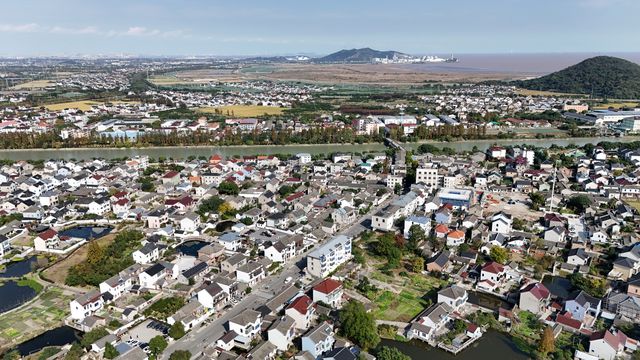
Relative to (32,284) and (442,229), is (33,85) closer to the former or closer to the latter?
(32,284)

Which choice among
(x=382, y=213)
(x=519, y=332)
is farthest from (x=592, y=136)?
(x=519, y=332)

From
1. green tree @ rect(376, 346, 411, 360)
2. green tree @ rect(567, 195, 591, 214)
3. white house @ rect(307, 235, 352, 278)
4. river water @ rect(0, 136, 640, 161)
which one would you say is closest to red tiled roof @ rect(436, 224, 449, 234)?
white house @ rect(307, 235, 352, 278)

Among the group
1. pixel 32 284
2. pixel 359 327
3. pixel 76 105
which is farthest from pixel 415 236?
pixel 76 105

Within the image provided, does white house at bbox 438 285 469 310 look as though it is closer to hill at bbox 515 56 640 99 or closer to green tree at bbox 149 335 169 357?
green tree at bbox 149 335 169 357

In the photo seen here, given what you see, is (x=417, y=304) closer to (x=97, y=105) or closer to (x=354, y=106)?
(x=354, y=106)

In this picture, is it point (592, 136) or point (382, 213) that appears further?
point (592, 136)

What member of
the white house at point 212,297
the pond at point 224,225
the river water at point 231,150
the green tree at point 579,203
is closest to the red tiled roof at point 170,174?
the river water at point 231,150
